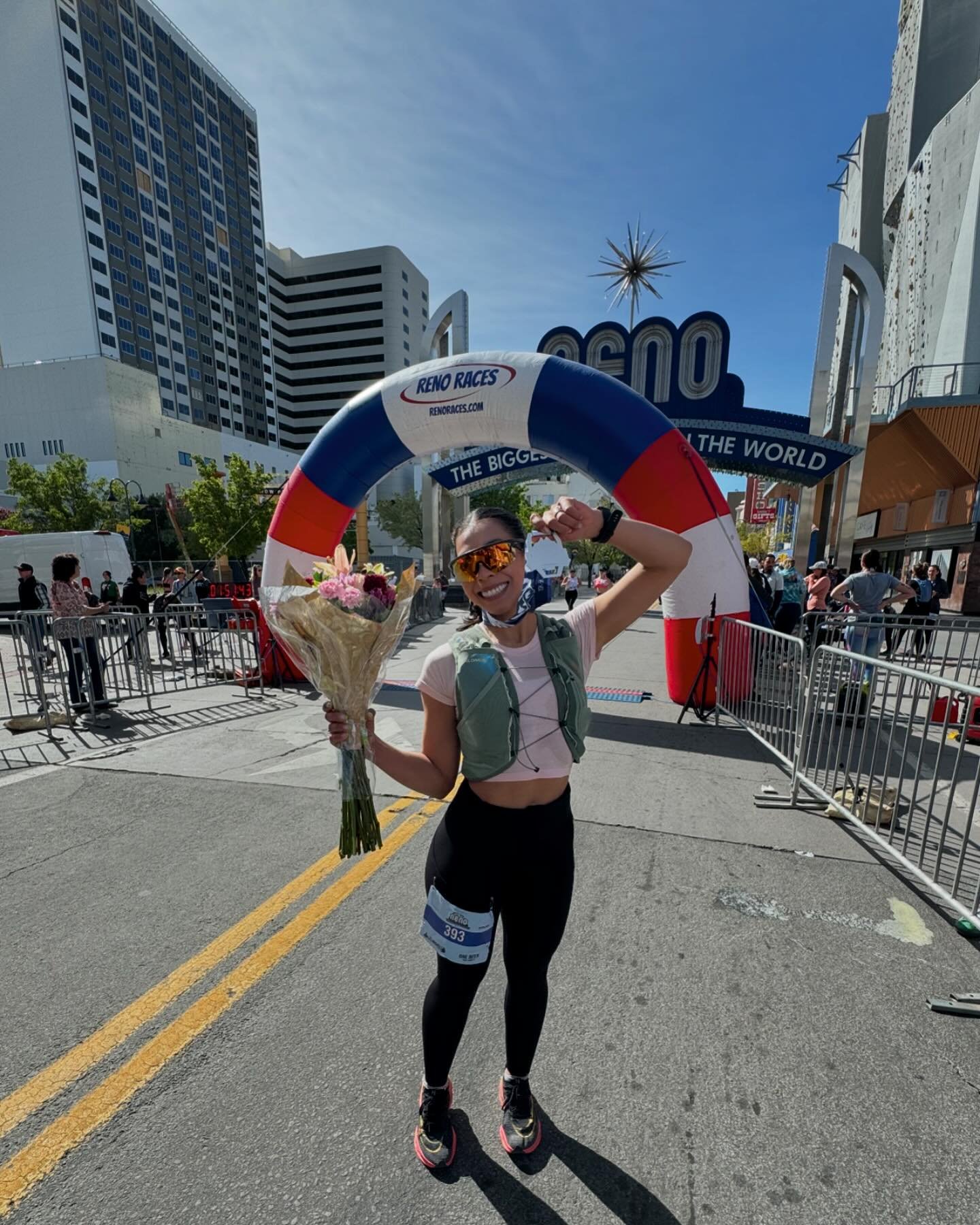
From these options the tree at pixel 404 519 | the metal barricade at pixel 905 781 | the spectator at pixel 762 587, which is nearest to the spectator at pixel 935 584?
the spectator at pixel 762 587

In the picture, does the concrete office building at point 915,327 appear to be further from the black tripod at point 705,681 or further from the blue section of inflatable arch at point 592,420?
the black tripod at point 705,681

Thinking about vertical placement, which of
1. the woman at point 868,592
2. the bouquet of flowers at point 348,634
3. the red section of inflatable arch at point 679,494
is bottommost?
the woman at point 868,592

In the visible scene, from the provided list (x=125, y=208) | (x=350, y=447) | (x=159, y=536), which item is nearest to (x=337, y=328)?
(x=125, y=208)

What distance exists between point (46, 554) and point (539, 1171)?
76.1ft

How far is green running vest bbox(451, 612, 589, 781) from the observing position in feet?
5.61

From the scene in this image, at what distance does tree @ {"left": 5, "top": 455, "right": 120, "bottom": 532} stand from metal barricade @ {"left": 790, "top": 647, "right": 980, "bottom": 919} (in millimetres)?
42201

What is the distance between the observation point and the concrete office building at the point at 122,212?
213ft

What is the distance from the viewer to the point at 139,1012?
7.64 ft

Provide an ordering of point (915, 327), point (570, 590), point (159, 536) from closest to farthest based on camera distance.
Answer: point (570, 590), point (915, 327), point (159, 536)

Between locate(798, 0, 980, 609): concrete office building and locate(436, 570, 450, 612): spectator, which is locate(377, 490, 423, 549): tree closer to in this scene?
locate(436, 570, 450, 612): spectator

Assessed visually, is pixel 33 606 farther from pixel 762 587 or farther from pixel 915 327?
pixel 915 327

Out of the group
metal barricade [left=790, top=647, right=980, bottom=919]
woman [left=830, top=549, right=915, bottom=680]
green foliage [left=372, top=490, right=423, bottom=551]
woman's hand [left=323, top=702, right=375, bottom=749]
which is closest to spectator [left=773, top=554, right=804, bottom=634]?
woman [left=830, top=549, right=915, bottom=680]

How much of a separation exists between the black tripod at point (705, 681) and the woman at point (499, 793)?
504cm

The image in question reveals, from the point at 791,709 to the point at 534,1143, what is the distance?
404 cm
